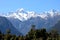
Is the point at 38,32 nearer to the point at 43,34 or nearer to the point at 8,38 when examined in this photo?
the point at 43,34

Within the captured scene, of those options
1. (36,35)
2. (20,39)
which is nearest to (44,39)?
(36,35)

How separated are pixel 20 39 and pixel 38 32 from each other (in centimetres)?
2085

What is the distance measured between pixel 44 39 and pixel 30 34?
30.9ft

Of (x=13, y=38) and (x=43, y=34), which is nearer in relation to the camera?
(x=13, y=38)

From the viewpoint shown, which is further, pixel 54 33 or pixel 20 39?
pixel 54 33

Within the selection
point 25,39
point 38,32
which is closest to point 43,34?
point 38,32

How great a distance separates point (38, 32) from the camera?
132m

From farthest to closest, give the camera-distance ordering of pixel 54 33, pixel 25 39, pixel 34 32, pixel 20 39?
pixel 54 33 → pixel 34 32 → pixel 25 39 → pixel 20 39

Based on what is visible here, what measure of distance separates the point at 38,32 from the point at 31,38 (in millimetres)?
6519

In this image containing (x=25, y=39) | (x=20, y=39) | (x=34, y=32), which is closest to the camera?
(x=20, y=39)

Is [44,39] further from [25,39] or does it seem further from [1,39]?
[1,39]

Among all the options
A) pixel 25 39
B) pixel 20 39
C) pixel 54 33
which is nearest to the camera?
pixel 20 39

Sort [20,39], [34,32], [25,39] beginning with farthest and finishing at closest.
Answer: [34,32], [25,39], [20,39]

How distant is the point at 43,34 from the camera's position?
133500 millimetres
